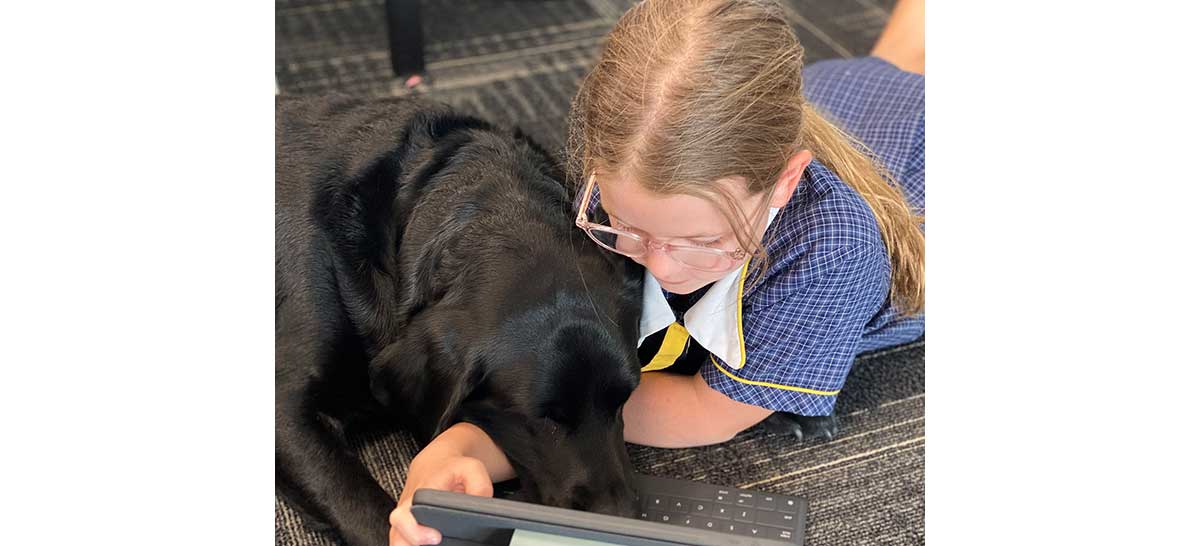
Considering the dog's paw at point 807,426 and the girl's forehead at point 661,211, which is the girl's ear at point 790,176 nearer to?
the girl's forehead at point 661,211

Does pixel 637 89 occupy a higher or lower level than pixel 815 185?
higher

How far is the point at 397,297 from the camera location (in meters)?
1.26

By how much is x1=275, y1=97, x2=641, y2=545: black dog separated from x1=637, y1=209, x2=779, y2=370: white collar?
0.04 metres

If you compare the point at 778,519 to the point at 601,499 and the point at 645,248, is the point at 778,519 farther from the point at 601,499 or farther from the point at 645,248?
the point at 645,248

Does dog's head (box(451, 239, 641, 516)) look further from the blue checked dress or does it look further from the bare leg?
the bare leg

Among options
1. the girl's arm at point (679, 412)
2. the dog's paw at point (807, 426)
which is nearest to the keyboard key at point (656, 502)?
the girl's arm at point (679, 412)

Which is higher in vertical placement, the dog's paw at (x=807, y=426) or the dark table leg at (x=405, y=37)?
the dark table leg at (x=405, y=37)

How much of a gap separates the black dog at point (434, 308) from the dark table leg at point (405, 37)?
82 centimetres

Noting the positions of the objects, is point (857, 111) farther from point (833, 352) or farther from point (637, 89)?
point (637, 89)

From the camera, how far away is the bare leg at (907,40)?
1.99 meters

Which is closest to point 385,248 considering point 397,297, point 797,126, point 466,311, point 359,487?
point 397,297

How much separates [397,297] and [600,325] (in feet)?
0.91

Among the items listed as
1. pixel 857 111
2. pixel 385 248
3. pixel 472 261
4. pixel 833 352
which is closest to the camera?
pixel 472 261

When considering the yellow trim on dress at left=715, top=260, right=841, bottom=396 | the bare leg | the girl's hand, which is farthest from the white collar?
the bare leg
